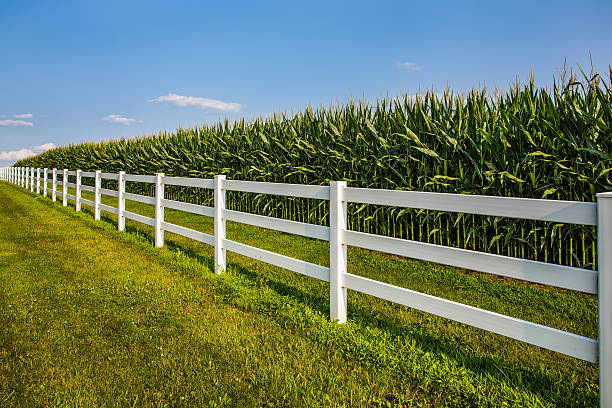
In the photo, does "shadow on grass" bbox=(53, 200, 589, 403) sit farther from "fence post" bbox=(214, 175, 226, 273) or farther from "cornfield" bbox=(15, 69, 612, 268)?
"cornfield" bbox=(15, 69, 612, 268)

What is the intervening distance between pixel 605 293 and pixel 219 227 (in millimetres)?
4445

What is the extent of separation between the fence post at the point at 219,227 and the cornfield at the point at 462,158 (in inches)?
117

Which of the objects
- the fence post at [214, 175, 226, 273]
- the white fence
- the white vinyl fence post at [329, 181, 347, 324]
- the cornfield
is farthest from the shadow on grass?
the cornfield

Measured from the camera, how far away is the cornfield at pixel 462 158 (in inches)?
234

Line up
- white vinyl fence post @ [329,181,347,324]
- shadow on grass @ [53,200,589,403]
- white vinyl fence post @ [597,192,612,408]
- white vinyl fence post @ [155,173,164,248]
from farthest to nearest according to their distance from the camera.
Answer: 1. white vinyl fence post @ [155,173,164,248]
2. white vinyl fence post @ [329,181,347,324]
3. shadow on grass @ [53,200,589,403]
4. white vinyl fence post @ [597,192,612,408]

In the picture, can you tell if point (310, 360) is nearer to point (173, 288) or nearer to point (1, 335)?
point (173, 288)

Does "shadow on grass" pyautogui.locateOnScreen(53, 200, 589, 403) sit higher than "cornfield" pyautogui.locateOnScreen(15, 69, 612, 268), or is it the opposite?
"cornfield" pyautogui.locateOnScreen(15, 69, 612, 268)

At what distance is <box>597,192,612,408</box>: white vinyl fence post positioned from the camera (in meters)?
2.28

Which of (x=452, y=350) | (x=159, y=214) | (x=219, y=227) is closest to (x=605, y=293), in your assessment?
(x=452, y=350)

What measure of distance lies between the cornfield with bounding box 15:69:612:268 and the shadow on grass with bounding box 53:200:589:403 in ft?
9.38

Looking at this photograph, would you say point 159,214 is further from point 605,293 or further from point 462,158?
point 605,293

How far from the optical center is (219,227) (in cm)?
577

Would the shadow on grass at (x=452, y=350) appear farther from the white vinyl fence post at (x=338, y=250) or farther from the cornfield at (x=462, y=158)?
the cornfield at (x=462, y=158)

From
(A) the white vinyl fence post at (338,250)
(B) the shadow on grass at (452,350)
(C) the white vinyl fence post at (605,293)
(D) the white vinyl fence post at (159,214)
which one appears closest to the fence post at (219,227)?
(B) the shadow on grass at (452,350)
